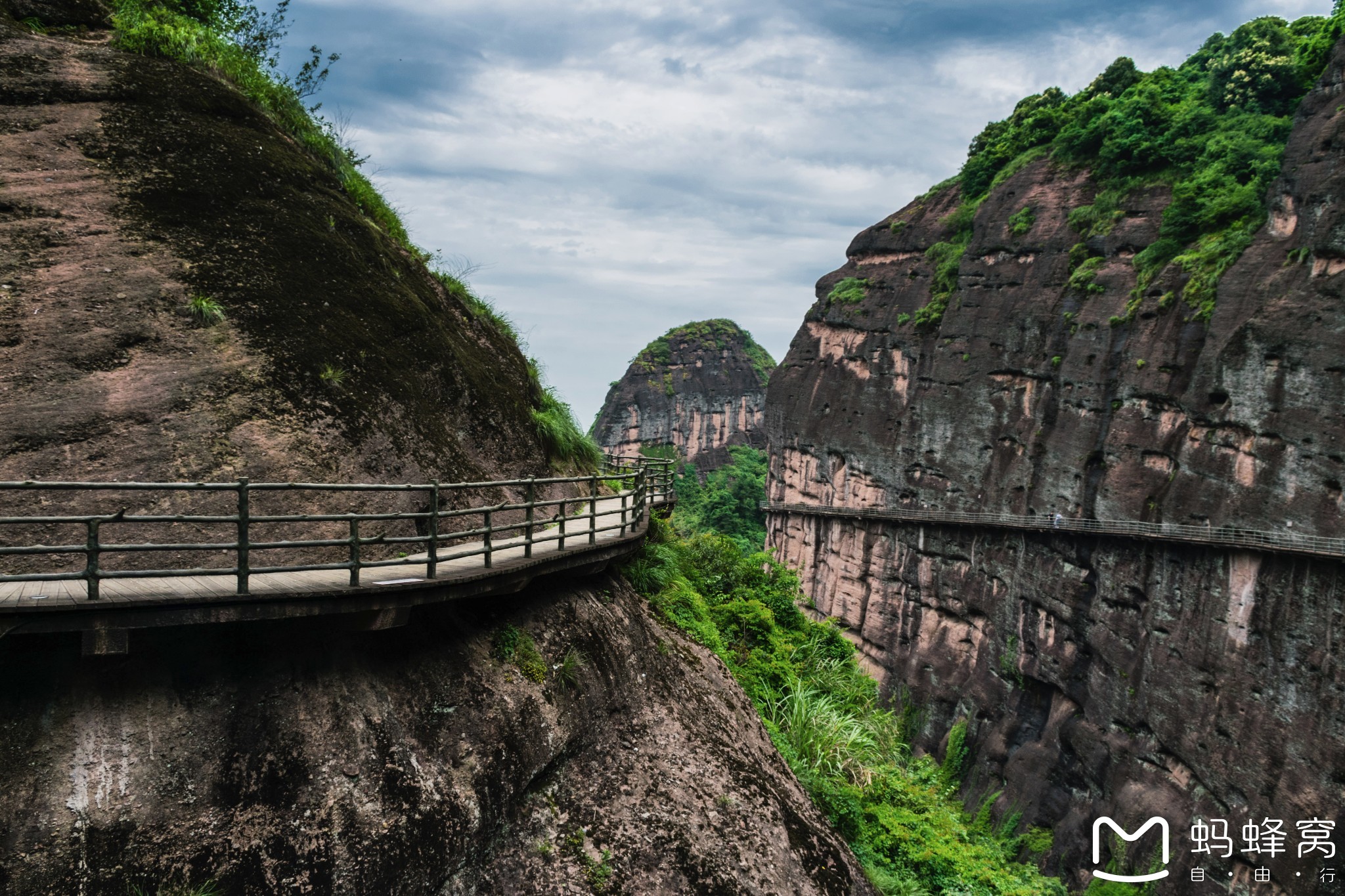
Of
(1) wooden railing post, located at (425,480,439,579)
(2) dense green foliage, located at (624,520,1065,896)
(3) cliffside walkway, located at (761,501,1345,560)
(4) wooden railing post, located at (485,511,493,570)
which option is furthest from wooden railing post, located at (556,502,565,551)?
(3) cliffside walkway, located at (761,501,1345,560)

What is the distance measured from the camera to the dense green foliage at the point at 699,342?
10275 centimetres

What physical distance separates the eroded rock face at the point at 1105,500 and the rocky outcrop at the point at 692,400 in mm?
53911

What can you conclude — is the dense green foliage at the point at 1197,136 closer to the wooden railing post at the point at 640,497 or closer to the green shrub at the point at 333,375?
the wooden railing post at the point at 640,497

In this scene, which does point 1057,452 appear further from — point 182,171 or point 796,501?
point 182,171

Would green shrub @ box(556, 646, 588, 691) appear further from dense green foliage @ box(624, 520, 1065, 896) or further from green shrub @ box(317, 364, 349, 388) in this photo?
green shrub @ box(317, 364, 349, 388)

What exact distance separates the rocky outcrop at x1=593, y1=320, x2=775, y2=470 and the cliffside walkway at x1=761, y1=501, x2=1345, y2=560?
56.1m

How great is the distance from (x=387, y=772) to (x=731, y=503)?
64.6 m

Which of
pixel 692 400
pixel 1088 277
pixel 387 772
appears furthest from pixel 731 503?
pixel 387 772

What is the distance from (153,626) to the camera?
4.79m

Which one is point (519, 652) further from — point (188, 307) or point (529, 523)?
point (188, 307)

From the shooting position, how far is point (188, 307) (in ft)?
24.3

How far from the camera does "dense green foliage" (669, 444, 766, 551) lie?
6794 centimetres

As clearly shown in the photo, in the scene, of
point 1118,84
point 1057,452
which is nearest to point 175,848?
point 1057,452

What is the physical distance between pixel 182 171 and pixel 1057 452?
105 ft
